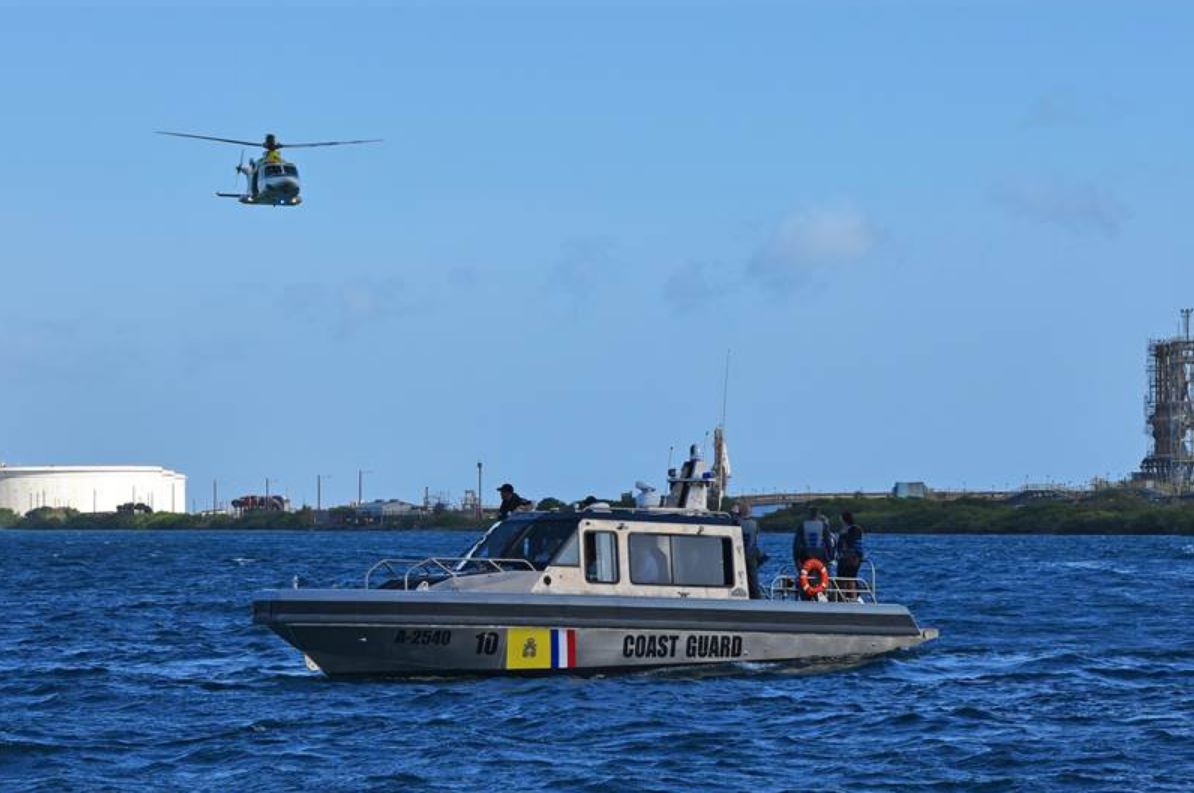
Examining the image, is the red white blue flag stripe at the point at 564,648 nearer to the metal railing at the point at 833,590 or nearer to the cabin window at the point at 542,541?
the cabin window at the point at 542,541

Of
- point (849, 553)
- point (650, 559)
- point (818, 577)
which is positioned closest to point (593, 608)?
point (650, 559)

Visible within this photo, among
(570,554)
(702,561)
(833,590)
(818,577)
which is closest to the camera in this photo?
(570,554)

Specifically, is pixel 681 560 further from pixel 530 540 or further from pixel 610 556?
pixel 530 540

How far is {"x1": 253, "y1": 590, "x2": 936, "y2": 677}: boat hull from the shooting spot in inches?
945

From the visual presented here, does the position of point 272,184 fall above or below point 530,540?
above

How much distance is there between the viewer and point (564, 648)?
81.6 ft

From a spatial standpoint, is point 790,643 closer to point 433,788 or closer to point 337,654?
point 337,654

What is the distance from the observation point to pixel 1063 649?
102 feet

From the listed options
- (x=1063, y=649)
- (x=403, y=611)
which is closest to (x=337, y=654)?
(x=403, y=611)

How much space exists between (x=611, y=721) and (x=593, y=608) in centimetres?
317

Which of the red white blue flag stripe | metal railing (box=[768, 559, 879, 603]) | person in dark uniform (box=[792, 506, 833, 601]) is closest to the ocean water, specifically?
the red white blue flag stripe

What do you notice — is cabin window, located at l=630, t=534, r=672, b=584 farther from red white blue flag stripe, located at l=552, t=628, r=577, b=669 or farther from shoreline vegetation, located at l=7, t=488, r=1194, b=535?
shoreline vegetation, located at l=7, t=488, r=1194, b=535

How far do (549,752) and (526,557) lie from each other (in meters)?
6.07

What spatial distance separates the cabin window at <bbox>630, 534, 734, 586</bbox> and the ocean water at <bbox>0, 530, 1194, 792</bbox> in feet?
4.42
